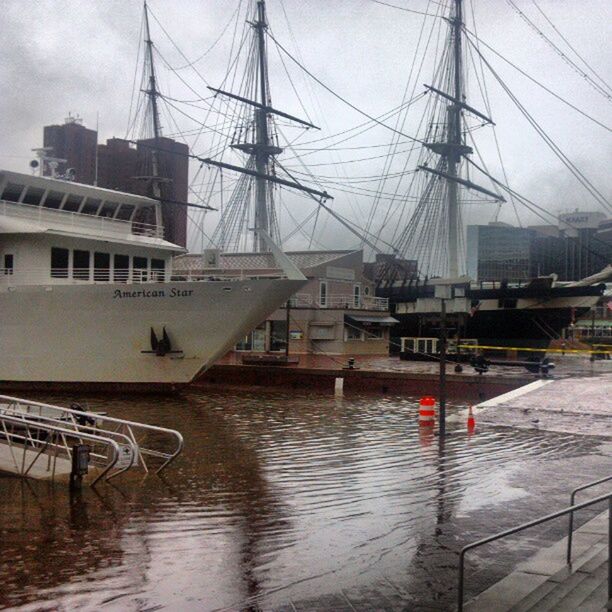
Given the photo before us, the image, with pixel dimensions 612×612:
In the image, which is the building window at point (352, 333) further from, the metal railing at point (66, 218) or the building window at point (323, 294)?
the metal railing at point (66, 218)

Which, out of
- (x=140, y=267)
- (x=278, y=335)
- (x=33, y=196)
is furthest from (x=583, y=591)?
(x=278, y=335)

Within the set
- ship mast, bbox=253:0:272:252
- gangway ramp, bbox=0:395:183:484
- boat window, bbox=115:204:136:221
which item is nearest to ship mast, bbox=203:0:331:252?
ship mast, bbox=253:0:272:252

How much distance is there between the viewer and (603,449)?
15.9m

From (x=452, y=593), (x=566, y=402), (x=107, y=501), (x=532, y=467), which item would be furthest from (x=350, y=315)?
(x=452, y=593)

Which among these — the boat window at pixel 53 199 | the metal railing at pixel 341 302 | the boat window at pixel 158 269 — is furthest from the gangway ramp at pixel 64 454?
the metal railing at pixel 341 302

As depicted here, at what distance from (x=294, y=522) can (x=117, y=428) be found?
32.5 feet

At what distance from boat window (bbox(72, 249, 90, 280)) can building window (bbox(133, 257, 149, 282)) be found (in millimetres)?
1709

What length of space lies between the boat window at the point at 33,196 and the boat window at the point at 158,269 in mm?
4672

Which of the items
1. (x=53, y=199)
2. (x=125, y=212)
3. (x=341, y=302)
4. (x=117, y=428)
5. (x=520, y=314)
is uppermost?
(x=53, y=199)

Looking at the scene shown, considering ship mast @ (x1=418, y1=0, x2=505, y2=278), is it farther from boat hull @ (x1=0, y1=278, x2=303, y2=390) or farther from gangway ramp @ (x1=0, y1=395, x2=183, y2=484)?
gangway ramp @ (x1=0, y1=395, x2=183, y2=484)

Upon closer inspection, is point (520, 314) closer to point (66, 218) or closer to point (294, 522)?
point (66, 218)

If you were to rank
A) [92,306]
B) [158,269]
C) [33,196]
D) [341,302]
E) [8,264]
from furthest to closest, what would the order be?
[341,302]
[158,269]
[33,196]
[8,264]
[92,306]

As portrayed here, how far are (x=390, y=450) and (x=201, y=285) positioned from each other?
12369 mm

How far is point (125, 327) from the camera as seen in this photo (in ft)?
93.1
